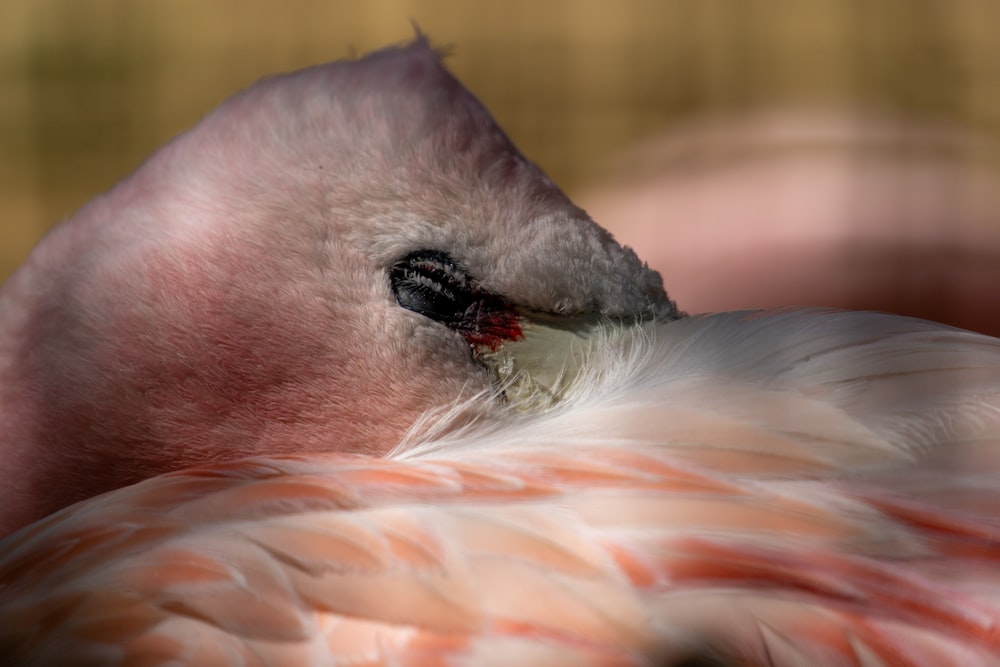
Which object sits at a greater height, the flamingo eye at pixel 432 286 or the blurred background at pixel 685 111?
the blurred background at pixel 685 111

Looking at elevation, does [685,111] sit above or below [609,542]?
above

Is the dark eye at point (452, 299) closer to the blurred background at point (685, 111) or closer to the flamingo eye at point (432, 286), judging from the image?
the flamingo eye at point (432, 286)

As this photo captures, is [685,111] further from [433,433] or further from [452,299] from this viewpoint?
[433,433]

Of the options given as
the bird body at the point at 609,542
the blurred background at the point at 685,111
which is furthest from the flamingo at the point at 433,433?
the blurred background at the point at 685,111

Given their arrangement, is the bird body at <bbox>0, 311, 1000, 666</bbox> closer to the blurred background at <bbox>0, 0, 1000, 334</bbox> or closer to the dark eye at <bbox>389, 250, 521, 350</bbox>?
A: the dark eye at <bbox>389, 250, 521, 350</bbox>

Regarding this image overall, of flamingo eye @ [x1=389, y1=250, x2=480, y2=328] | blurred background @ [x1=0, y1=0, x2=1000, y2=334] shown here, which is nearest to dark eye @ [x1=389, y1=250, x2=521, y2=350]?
flamingo eye @ [x1=389, y1=250, x2=480, y2=328]

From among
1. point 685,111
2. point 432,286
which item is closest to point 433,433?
point 432,286

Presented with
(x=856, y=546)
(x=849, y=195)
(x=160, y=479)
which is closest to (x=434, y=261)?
(x=160, y=479)
